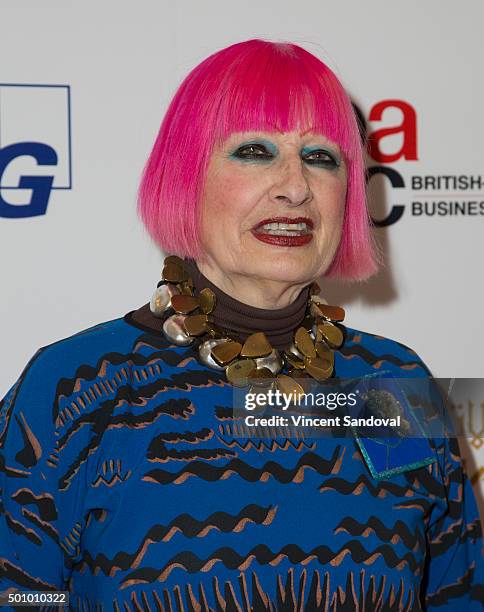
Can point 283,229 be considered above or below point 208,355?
above

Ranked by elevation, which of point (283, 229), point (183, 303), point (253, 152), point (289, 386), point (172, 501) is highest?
point (253, 152)

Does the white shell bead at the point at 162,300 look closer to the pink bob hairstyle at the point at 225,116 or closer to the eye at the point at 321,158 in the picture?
the pink bob hairstyle at the point at 225,116

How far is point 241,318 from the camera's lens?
1248 mm

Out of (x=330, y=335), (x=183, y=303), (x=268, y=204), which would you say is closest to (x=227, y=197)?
(x=268, y=204)

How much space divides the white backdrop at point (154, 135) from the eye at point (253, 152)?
51 centimetres

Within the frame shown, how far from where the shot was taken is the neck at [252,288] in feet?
4.05

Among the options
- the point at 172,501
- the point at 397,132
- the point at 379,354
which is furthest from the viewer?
the point at 397,132

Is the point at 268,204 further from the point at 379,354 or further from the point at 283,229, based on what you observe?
the point at 379,354

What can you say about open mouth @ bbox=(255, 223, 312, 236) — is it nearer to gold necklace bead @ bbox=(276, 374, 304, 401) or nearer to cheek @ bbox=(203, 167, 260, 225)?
cheek @ bbox=(203, 167, 260, 225)

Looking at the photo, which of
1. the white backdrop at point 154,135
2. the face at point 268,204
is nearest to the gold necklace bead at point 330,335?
the face at point 268,204

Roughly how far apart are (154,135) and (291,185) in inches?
22.2

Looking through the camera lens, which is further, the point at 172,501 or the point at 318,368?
the point at 318,368

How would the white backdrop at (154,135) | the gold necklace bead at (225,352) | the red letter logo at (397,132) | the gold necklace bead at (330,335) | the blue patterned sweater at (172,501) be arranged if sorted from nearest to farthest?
the blue patterned sweater at (172,501)
the gold necklace bead at (225,352)
the gold necklace bead at (330,335)
the white backdrop at (154,135)
the red letter logo at (397,132)

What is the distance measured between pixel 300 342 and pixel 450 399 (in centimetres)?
64
